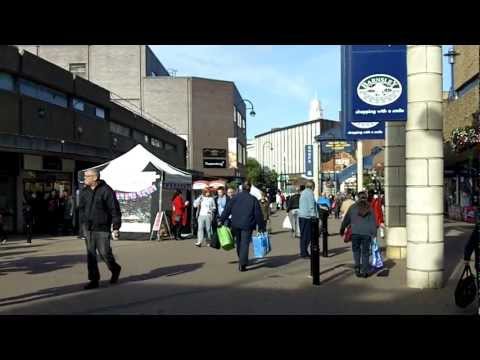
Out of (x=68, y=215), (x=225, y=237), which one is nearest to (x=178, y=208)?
(x=68, y=215)

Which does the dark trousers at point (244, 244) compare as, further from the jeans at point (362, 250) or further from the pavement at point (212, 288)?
the jeans at point (362, 250)

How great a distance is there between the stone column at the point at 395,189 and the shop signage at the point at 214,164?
175 ft

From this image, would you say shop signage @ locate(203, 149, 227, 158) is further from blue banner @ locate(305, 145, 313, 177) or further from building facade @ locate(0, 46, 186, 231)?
building facade @ locate(0, 46, 186, 231)

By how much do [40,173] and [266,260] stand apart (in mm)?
13570

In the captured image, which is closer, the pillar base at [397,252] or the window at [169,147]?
the pillar base at [397,252]

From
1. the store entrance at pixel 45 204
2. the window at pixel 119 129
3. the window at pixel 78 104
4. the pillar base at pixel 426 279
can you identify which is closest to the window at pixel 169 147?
the window at pixel 119 129

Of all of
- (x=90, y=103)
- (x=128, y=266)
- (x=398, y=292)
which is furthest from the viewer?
(x=90, y=103)

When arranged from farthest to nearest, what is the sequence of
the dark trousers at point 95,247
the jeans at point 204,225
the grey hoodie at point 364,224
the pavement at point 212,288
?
the jeans at point 204,225 → the grey hoodie at point 364,224 → the dark trousers at point 95,247 → the pavement at point 212,288

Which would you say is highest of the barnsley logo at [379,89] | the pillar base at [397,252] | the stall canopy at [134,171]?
the barnsley logo at [379,89]

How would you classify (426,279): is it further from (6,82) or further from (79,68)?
(79,68)

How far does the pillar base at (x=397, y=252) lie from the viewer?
1369cm
